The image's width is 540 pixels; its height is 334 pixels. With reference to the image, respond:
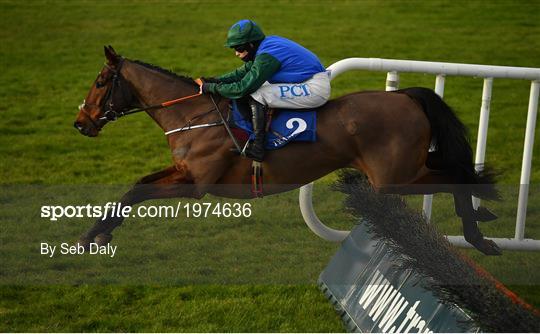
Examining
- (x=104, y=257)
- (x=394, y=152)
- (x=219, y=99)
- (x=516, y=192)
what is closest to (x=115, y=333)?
(x=104, y=257)

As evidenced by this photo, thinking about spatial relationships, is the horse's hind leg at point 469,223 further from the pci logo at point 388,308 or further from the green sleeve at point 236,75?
the green sleeve at point 236,75

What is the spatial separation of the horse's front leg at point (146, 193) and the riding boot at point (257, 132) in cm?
46

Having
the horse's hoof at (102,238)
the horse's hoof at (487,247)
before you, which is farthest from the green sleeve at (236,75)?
the horse's hoof at (487,247)

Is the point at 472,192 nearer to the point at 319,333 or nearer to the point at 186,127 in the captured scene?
the point at 319,333

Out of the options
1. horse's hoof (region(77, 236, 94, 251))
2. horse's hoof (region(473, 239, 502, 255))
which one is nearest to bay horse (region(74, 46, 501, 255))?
horse's hoof (region(77, 236, 94, 251))

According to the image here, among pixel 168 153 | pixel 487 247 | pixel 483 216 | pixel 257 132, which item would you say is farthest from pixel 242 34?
pixel 168 153

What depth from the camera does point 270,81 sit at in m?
5.94

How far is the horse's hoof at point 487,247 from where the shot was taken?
6.39 metres

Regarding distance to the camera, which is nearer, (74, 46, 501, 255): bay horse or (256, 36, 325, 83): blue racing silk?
(256, 36, 325, 83): blue racing silk

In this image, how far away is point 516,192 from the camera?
868cm

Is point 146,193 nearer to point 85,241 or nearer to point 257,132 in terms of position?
point 85,241

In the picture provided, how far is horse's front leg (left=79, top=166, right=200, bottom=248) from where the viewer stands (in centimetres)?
593

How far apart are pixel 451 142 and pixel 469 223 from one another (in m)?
0.65

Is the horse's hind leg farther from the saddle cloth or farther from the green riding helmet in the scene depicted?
the green riding helmet
